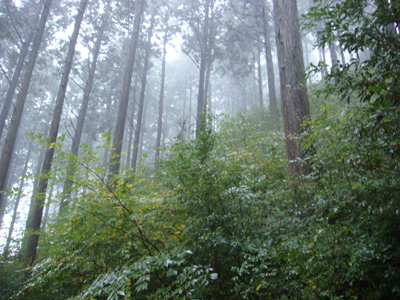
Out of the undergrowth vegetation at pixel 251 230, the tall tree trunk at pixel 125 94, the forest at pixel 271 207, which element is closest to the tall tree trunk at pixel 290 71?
the forest at pixel 271 207

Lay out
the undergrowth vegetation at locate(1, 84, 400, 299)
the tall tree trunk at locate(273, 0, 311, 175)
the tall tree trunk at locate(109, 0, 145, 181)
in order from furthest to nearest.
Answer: the tall tree trunk at locate(109, 0, 145, 181)
the tall tree trunk at locate(273, 0, 311, 175)
the undergrowth vegetation at locate(1, 84, 400, 299)

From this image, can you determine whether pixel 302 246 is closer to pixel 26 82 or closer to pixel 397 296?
pixel 397 296

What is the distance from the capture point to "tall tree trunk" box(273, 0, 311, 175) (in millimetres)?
4882

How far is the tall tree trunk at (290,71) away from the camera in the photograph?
4.88 meters

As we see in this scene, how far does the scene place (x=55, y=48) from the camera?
17.3 metres

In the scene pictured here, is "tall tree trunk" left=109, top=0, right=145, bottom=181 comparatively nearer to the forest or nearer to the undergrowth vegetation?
the forest

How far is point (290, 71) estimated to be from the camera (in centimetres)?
537

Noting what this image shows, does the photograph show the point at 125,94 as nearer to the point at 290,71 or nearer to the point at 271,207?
the point at 290,71

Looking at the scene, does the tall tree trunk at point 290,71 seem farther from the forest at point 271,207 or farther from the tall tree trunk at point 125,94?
the tall tree trunk at point 125,94

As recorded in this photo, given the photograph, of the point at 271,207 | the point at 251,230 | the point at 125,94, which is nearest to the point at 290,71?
the point at 271,207

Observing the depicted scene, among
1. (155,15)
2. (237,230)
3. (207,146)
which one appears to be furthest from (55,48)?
(237,230)

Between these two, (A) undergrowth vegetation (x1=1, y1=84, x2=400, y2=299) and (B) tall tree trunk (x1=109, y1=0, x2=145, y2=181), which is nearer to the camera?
(A) undergrowth vegetation (x1=1, y1=84, x2=400, y2=299)

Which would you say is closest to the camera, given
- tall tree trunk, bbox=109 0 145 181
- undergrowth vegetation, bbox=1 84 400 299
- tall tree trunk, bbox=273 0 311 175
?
undergrowth vegetation, bbox=1 84 400 299

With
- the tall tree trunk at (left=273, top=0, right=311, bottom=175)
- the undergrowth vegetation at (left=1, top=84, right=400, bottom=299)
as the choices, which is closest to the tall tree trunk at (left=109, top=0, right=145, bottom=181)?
the undergrowth vegetation at (left=1, top=84, right=400, bottom=299)
